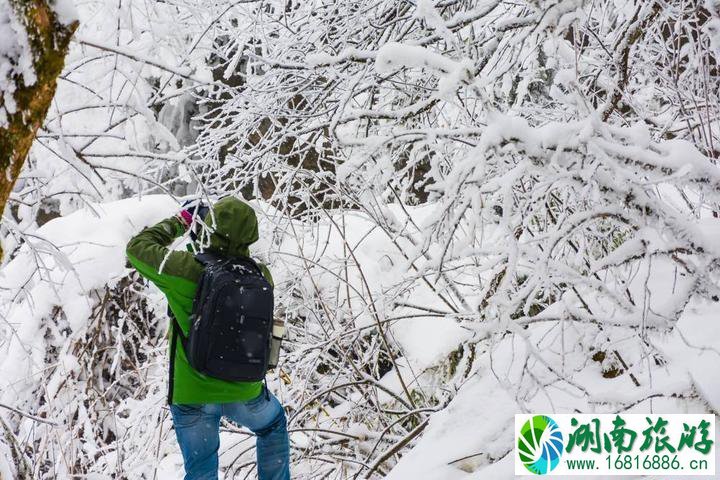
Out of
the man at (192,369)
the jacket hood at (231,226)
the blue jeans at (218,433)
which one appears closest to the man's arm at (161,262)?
the man at (192,369)

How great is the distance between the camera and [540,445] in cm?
225

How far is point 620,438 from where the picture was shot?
2.10 meters

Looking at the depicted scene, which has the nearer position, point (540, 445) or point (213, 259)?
point (540, 445)

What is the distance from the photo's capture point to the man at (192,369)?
2.94 m

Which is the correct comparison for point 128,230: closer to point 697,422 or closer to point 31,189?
point 31,189

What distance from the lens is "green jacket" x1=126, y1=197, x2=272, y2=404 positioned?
2932 mm

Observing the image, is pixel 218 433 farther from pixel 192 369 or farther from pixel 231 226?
pixel 231 226

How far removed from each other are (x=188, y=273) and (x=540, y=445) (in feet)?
5.58

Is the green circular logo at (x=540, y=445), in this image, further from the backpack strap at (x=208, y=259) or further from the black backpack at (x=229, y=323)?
the backpack strap at (x=208, y=259)

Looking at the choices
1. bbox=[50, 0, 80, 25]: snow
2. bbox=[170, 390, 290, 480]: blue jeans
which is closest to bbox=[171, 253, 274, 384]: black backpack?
bbox=[170, 390, 290, 480]: blue jeans

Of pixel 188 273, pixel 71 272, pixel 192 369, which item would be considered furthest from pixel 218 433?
pixel 71 272

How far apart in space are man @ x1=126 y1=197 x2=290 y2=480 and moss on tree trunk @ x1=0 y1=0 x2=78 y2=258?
5.66ft

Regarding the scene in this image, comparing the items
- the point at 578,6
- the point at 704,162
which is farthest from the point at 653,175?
the point at 578,6

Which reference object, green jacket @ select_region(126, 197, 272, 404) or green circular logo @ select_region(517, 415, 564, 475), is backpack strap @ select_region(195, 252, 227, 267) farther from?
green circular logo @ select_region(517, 415, 564, 475)
